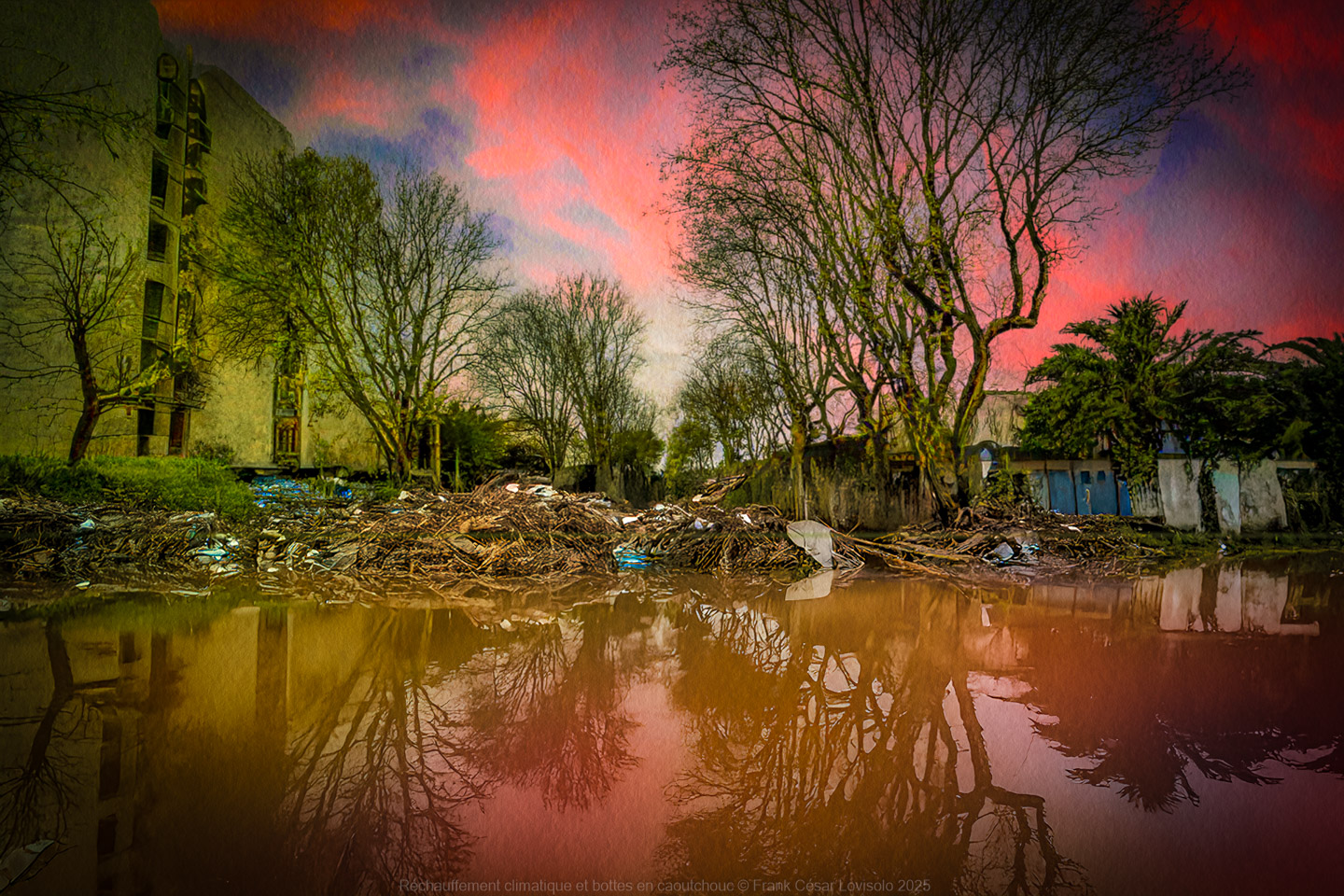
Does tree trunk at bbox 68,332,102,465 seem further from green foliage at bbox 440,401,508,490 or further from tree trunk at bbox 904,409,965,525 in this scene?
tree trunk at bbox 904,409,965,525

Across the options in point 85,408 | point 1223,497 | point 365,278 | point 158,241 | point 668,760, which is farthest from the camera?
point 158,241

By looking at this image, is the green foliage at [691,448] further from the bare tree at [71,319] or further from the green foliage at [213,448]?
the green foliage at [213,448]

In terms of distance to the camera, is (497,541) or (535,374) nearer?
(497,541)

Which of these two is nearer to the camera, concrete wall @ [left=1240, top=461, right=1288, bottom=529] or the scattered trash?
the scattered trash

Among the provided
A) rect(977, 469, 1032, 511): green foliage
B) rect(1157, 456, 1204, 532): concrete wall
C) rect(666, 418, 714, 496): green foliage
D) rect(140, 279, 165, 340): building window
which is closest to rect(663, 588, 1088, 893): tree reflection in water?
rect(977, 469, 1032, 511): green foliage

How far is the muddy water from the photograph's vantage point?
1229mm

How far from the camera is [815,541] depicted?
593 centimetres

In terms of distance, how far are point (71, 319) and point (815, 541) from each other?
40.4 ft

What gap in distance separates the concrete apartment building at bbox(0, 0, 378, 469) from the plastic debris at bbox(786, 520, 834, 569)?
1289 cm

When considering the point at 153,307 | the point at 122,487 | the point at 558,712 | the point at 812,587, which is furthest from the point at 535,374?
the point at 558,712

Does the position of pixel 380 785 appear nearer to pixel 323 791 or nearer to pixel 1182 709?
pixel 323 791

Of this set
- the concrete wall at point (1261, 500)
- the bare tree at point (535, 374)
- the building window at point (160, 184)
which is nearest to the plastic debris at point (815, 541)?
the concrete wall at point (1261, 500)

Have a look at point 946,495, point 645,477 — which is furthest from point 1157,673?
point 645,477

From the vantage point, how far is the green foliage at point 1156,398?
8859 mm
